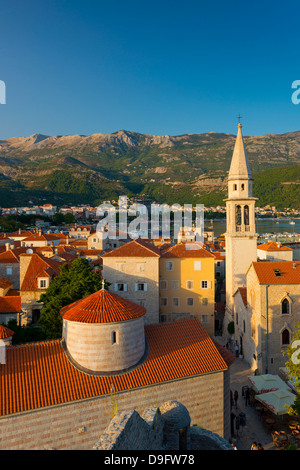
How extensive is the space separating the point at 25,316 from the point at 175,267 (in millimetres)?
13850

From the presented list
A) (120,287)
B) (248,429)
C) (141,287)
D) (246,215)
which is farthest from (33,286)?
(246,215)

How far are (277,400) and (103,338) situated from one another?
1001cm

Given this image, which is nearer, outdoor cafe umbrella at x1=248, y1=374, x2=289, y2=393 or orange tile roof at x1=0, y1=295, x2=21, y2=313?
outdoor cafe umbrella at x1=248, y1=374, x2=289, y2=393

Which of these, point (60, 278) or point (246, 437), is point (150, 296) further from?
point (246, 437)

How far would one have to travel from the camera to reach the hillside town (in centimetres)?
1166

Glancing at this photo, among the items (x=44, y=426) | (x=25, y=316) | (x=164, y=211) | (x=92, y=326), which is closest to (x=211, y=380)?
(x=92, y=326)

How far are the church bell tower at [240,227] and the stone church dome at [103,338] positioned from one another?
61.9 ft

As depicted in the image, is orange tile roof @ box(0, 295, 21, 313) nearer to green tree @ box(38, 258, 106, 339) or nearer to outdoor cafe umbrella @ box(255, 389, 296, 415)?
green tree @ box(38, 258, 106, 339)

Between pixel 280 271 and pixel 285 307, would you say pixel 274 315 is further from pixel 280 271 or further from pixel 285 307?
pixel 280 271

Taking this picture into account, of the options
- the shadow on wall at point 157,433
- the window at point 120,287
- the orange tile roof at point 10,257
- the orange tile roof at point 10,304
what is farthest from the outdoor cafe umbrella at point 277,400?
the orange tile roof at point 10,257

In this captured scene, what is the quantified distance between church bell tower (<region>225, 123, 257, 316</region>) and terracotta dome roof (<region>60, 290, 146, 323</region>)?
18270mm

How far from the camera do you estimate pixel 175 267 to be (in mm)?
32344

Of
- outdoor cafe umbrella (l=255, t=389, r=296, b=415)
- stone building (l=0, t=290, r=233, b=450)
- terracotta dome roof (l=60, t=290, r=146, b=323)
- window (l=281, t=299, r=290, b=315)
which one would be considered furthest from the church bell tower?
terracotta dome roof (l=60, t=290, r=146, b=323)

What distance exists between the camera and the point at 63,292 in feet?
77.6
